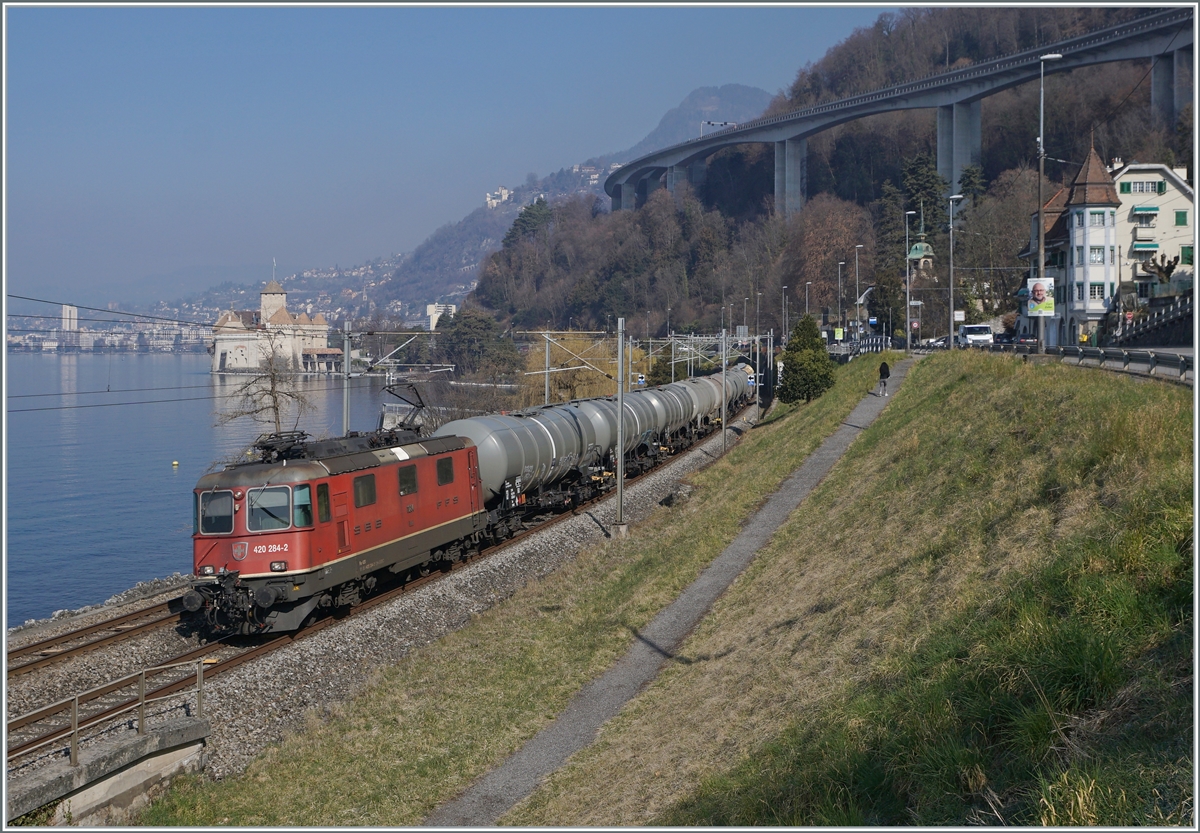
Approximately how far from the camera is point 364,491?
20.9 meters

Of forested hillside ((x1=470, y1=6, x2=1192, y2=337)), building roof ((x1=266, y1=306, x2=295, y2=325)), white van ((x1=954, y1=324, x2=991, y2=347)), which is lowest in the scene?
white van ((x1=954, y1=324, x2=991, y2=347))

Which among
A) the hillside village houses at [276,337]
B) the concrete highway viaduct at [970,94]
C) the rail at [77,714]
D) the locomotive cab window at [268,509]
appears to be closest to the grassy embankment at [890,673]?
the rail at [77,714]

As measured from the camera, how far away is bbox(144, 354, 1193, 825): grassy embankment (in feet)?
29.3

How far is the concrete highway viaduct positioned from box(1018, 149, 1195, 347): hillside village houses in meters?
17.2

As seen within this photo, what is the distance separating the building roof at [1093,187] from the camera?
200 feet

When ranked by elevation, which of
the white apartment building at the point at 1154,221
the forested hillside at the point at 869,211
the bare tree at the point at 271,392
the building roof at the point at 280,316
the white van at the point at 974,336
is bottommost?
the bare tree at the point at 271,392

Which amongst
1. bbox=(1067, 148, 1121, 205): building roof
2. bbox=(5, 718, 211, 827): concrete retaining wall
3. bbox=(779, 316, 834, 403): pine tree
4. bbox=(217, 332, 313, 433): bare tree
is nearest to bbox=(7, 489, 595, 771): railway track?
bbox=(5, 718, 211, 827): concrete retaining wall

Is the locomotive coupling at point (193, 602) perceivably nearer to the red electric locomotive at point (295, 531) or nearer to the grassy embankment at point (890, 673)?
the red electric locomotive at point (295, 531)

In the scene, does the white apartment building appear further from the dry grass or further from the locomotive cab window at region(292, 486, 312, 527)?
the locomotive cab window at region(292, 486, 312, 527)

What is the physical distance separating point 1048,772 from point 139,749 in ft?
37.6

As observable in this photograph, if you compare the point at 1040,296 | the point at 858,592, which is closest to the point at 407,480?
the point at 858,592

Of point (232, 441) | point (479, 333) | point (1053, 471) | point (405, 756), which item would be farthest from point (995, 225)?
point (405, 756)

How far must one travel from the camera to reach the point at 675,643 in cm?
1881

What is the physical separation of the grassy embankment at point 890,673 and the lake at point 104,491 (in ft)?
31.8
